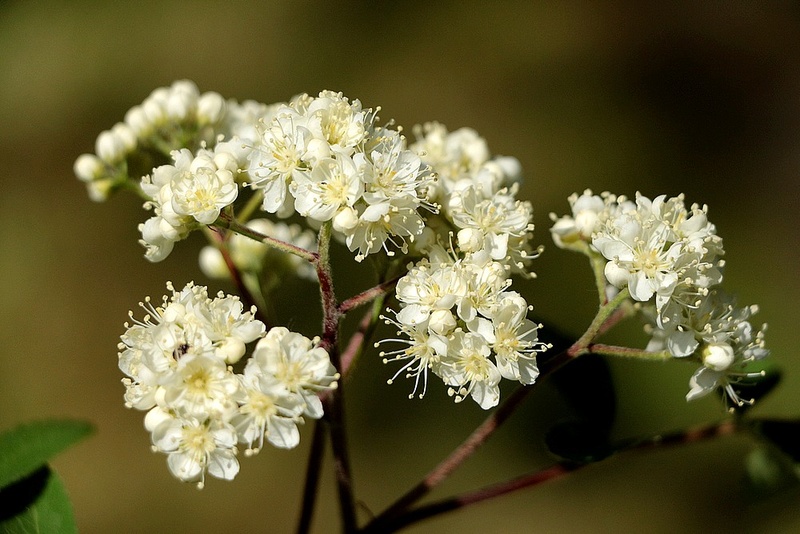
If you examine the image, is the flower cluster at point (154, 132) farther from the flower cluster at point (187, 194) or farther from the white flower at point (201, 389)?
the white flower at point (201, 389)

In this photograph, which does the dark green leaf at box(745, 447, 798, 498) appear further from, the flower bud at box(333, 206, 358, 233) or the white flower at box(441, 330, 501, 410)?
the flower bud at box(333, 206, 358, 233)

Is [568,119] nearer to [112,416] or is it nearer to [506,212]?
[112,416]

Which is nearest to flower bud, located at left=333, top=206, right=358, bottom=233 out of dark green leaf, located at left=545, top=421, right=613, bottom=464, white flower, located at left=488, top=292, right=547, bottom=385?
white flower, located at left=488, top=292, right=547, bottom=385

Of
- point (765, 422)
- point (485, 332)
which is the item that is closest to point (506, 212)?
point (485, 332)

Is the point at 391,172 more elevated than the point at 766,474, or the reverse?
the point at 391,172

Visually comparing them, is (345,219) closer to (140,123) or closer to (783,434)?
(140,123)

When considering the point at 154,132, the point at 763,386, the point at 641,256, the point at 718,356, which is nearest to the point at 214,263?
the point at 154,132
